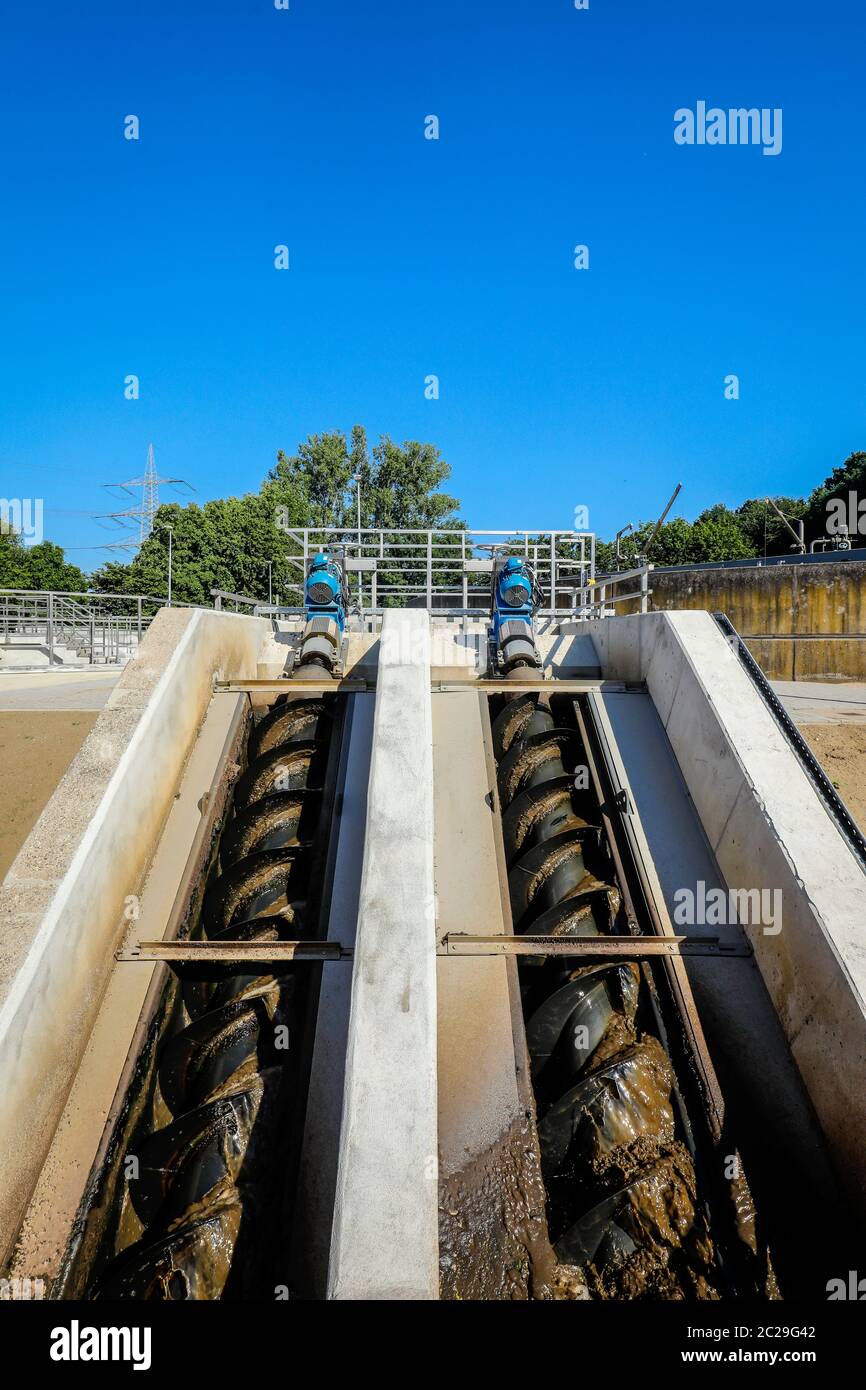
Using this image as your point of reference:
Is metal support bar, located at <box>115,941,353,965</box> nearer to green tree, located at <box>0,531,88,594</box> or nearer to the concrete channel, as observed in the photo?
the concrete channel

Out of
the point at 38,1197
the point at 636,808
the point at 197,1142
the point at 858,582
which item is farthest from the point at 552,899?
the point at 858,582

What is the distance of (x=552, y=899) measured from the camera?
13.4 feet

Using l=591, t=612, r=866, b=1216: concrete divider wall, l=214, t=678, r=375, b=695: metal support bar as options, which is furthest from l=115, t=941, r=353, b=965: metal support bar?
l=214, t=678, r=375, b=695: metal support bar

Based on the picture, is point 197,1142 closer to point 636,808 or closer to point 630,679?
point 636,808

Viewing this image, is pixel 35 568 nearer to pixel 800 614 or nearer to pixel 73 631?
pixel 73 631

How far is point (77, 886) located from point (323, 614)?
404 centimetres

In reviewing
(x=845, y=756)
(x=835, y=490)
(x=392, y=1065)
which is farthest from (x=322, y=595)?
(x=835, y=490)

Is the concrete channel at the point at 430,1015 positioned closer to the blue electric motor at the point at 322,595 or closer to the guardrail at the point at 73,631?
the blue electric motor at the point at 322,595

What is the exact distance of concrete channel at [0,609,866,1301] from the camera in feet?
8.77

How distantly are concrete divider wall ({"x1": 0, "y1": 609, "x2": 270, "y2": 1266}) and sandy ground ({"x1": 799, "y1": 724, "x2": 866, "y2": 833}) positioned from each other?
581 cm

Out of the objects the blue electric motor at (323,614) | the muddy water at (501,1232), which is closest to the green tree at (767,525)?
the blue electric motor at (323,614)

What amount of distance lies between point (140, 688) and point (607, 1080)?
337cm

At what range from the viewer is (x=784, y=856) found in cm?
340

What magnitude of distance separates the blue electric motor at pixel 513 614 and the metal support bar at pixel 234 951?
3403 millimetres
